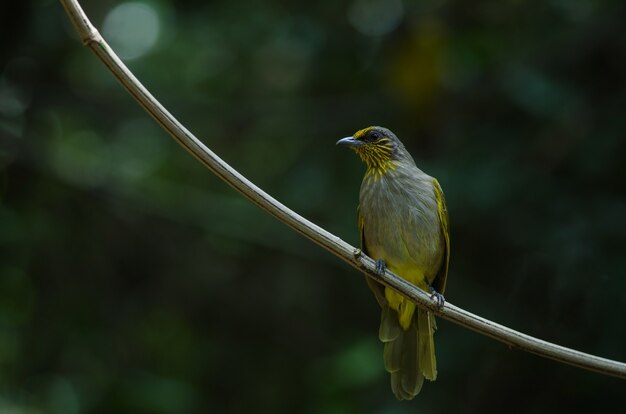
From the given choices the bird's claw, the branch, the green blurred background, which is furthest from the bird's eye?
the green blurred background

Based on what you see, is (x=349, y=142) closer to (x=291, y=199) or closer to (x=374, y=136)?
(x=374, y=136)

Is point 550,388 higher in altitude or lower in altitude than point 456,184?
lower

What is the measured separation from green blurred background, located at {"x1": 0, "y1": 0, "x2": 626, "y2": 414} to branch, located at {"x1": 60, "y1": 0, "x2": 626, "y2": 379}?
2682 millimetres

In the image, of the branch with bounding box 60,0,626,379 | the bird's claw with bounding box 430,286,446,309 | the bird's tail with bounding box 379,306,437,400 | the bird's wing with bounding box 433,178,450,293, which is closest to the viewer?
the branch with bounding box 60,0,626,379

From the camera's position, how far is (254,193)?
8.09 feet

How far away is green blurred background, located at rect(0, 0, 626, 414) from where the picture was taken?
5.59m

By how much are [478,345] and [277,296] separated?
3.04 m

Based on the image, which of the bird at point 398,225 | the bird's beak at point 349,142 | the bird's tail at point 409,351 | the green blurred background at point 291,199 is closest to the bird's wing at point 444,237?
the bird at point 398,225

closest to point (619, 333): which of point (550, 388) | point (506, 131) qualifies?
point (550, 388)

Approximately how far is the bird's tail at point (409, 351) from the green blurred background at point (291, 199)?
1.57 metres

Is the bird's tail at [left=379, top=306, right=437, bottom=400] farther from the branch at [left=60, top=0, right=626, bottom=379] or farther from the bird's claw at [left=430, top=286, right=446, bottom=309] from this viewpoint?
the branch at [left=60, top=0, right=626, bottom=379]

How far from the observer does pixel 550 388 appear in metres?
5.29

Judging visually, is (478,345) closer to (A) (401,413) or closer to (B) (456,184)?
(A) (401,413)

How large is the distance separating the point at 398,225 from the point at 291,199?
320 centimetres
